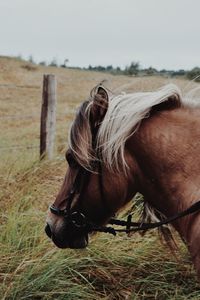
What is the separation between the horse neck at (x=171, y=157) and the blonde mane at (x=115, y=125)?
6 centimetres

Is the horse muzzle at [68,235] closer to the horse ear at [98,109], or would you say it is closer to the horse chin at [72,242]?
the horse chin at [72,242]

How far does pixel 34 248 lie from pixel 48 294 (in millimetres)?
511

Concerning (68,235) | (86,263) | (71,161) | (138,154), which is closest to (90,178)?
(71,161)

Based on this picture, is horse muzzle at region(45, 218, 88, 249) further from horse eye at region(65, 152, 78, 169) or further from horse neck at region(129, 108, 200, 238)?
horse neck at region(129, 108, 200, 238)

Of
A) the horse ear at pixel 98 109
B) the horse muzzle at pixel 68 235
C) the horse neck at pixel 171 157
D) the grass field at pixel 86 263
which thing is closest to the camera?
the horse neck at pixel 171 157

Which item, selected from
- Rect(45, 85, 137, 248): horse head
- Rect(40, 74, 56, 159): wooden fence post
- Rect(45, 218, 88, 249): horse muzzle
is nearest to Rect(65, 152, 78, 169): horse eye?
Rect(45, 85, 137, 248): horse head

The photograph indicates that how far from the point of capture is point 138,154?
2.18 metres

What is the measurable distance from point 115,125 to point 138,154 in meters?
0.16

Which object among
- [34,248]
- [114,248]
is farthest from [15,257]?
[114,248]

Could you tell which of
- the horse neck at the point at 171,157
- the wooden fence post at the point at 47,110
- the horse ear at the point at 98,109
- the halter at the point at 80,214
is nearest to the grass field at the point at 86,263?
the horse ear at the point at 98,109

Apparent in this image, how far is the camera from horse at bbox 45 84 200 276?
6.94 ft

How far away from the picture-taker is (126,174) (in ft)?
7.20

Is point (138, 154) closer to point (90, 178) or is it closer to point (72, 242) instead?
point (90, 178)

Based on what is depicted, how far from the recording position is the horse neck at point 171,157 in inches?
82.7
